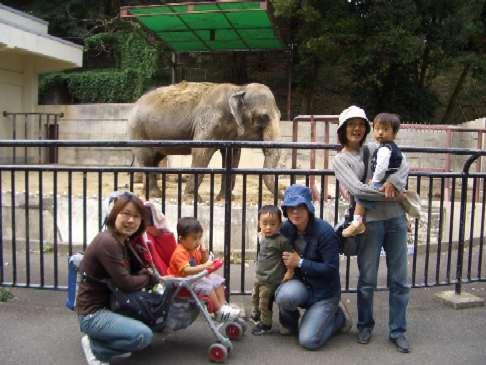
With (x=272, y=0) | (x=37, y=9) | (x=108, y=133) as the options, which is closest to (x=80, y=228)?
(x=108, y=133)

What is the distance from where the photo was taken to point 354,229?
3.93 meters

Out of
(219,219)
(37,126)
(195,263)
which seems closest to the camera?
(195,263)

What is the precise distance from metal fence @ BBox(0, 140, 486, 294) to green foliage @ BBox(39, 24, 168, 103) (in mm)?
11255

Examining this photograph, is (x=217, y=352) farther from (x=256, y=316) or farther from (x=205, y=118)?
(x=205, y=118)

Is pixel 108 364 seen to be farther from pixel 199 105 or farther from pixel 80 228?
pixel 199 105

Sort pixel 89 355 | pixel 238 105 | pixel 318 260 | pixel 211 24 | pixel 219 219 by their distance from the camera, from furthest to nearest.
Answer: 1. pixel 211 24
2. pixel 238 105
3. pixel 219 219
4. pixel 318 260
5. pixel 89 355

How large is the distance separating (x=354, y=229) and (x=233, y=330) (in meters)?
1.14

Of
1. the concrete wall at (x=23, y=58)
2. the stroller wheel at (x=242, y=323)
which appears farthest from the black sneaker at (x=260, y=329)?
the concrete wall at (x=23, y=58)

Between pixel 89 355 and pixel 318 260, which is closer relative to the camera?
pixel 89 355

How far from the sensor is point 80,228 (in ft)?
26.6

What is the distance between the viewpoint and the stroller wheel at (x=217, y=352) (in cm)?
372

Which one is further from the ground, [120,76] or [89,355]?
[120,76]

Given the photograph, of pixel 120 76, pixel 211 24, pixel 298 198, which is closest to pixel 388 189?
pixel 298 198

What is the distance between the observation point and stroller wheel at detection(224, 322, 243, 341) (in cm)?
407
